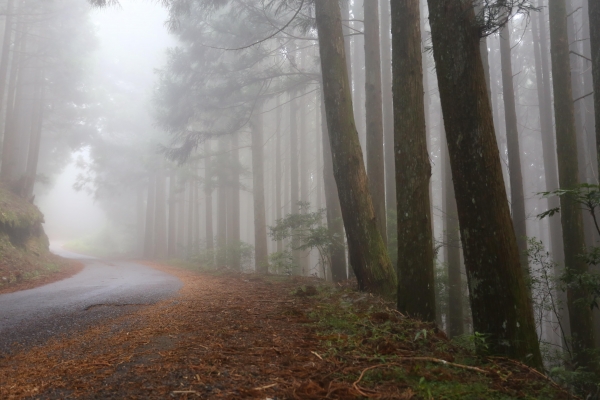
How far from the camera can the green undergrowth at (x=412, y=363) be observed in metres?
3.02

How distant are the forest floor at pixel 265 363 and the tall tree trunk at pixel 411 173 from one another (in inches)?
20.1

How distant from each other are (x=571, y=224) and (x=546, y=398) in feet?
22.1

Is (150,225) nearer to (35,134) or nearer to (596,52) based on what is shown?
(35,134)

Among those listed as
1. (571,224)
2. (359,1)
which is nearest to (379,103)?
(571,224)

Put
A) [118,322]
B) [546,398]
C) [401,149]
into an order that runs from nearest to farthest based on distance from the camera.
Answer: [546,398] → [118,322] → [401,149]

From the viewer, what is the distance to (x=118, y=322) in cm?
555

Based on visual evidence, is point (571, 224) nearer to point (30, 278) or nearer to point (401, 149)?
point (401, 149)

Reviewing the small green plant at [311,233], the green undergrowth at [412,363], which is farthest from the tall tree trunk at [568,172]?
the small green plant at [311,233]

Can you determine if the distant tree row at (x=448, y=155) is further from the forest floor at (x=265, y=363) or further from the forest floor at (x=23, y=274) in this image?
the forest floor at (x=23, y=274)

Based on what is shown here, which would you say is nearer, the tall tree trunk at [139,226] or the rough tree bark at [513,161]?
the rough tree bark at [513,161]

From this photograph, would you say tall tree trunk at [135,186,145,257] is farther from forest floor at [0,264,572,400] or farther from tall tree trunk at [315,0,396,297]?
forest floor at [0,264,572,400]

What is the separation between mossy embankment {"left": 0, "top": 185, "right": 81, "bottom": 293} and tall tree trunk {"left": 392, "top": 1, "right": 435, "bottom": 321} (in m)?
9.10

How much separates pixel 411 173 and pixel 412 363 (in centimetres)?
310

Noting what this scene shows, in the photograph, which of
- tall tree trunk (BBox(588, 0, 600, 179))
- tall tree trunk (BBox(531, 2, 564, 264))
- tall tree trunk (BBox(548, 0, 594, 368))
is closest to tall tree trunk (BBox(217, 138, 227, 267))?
tall tree trunk (BBox(531, 2, 564, 264))
